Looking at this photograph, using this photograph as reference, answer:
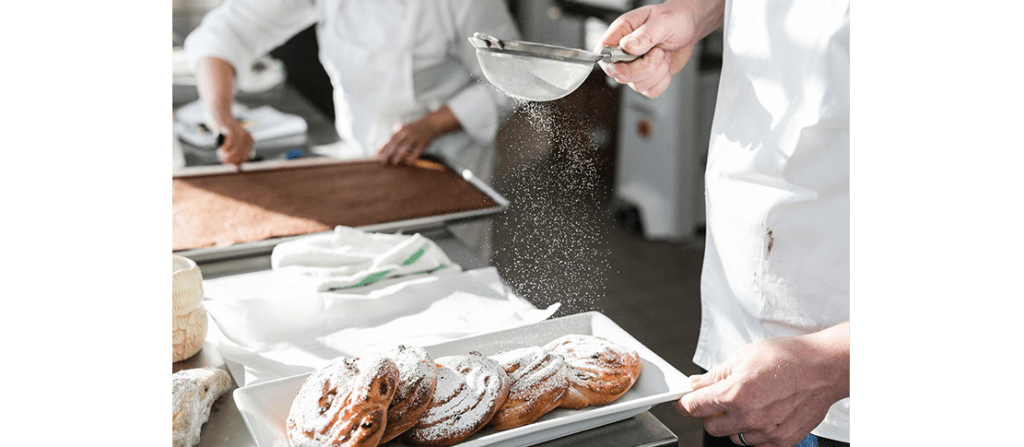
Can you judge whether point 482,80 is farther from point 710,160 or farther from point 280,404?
point 280,404

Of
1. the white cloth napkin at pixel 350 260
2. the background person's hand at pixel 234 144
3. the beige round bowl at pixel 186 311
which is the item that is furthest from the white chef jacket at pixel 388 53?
the beige round bowl at pixel 186 311

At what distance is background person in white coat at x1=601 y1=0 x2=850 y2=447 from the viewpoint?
540 millimetres

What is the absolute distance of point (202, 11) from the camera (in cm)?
106

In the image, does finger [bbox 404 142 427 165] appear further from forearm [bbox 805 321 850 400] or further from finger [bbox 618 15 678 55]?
forearm [bbox 805 321 850 400]

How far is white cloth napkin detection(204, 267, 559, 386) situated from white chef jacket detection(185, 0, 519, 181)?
358 mm

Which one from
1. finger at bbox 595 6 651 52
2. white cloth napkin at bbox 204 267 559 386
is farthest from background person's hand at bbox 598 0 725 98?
white cloth napkin at bbox 204 267 559 386

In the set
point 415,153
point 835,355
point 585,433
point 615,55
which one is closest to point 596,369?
point 585,433

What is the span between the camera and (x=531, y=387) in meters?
0.50

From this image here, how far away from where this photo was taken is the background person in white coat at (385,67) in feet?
3.60

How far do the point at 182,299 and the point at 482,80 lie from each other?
A: 692mm

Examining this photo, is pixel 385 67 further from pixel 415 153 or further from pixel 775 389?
pixel 775 389

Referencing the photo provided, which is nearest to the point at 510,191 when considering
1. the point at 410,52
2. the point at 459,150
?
the point at 459,150

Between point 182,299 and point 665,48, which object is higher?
point 665,48

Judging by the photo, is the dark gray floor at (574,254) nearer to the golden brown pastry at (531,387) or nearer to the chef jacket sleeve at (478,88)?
the golden brown pastry at (531,387)
